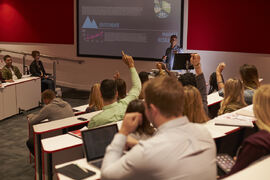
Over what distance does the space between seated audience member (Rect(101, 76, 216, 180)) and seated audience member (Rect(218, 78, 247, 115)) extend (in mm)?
2290

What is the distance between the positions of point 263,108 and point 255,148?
0.23 m

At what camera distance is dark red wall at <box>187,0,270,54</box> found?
287 inches

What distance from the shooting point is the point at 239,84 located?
3.81m

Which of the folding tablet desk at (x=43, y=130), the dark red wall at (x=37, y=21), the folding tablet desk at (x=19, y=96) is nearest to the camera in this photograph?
the folding tablet desk at (x=43, y=130)

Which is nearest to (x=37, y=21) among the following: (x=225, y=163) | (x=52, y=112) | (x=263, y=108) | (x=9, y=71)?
(x=9, y=71)

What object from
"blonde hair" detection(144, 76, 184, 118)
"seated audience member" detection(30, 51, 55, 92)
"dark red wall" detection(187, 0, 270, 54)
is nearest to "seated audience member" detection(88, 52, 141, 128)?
"blonde hair" detection(144, 76, 184, 118)

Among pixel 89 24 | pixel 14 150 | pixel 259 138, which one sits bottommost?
pixel 14 150

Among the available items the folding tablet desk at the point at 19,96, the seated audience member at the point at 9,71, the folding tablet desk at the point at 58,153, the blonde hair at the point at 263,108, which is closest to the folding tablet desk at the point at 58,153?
the folding tablet desk at the point at 58,153

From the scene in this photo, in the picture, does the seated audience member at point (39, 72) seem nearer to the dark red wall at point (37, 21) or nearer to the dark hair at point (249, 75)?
the dark red wall at point (37, 21)

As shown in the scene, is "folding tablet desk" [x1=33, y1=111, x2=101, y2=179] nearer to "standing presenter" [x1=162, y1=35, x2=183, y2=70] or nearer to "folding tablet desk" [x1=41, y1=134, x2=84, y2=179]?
"folding tablet desk" [x1=41, y1=134, x2=84, y2=179]

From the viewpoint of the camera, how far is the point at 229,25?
299 inches

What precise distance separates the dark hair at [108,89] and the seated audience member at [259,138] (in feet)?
5.45

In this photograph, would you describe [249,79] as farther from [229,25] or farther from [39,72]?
[39,72]

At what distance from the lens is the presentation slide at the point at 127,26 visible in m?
8.38
